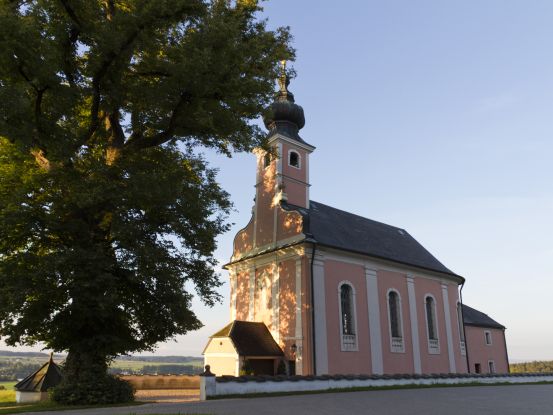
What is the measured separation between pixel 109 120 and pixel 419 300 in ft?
70.4

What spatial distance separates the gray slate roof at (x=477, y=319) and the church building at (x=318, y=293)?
79.0 inches

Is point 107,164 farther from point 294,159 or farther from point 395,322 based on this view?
point 395,322

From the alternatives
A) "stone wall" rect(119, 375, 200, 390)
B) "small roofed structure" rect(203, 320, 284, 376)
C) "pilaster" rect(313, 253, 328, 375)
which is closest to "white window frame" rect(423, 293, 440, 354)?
"pilaster" rect(313, 253, 328, 375)

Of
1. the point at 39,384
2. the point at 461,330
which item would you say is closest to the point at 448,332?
the point at 461,330

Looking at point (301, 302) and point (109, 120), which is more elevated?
point (109, 120)

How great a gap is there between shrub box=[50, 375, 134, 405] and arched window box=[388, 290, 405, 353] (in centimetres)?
1651

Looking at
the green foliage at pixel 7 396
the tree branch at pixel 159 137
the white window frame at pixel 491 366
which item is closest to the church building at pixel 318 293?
the white window frame at pixel 491 366

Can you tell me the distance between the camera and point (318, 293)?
73.4ft

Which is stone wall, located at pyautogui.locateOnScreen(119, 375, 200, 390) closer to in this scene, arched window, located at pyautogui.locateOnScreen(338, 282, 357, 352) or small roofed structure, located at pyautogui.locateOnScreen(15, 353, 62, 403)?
small roofed structure, located at pyautogui.locateOnScreen(15, 353, 62, 403)

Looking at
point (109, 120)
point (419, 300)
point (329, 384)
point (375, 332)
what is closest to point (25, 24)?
point (109, 120)

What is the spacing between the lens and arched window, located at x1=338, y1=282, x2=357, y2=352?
2292 centimetres

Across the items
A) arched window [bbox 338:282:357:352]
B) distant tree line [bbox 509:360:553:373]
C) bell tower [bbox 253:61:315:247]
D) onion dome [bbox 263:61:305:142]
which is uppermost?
onion dome [bbox 263:61:305:142]

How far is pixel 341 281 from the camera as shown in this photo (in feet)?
78.3

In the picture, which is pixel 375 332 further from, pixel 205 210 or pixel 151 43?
pixel 151 43
